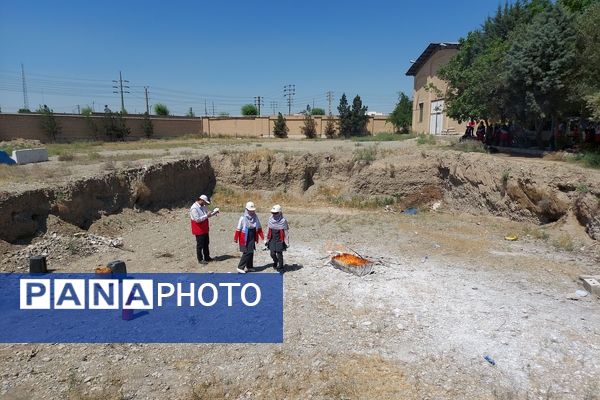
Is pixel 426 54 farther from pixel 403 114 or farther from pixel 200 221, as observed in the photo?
pixel 200 221

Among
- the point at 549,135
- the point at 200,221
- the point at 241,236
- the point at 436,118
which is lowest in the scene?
the point at 241,236

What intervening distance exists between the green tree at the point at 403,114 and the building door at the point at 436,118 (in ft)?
24.4

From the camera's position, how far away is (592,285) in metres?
7.93

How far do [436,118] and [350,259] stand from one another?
24138mm

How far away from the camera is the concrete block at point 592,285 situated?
7848 millimetres

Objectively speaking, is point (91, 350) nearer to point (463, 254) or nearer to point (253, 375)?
point (253, 375)

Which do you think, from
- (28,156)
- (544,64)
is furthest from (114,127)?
(544,64)

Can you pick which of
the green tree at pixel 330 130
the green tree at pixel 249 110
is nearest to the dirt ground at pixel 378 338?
the green tree at pixel 330 130

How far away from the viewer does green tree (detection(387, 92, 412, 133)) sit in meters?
39.1

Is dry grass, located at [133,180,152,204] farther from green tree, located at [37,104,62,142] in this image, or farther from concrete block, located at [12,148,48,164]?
green tree, located at [37,104,62,142]

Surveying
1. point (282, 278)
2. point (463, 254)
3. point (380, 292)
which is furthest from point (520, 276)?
point (282, 278)

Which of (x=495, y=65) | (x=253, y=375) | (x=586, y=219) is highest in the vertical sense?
(x=495, y=65)

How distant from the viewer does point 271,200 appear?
19.7 m

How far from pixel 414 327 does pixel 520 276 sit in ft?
11.9
